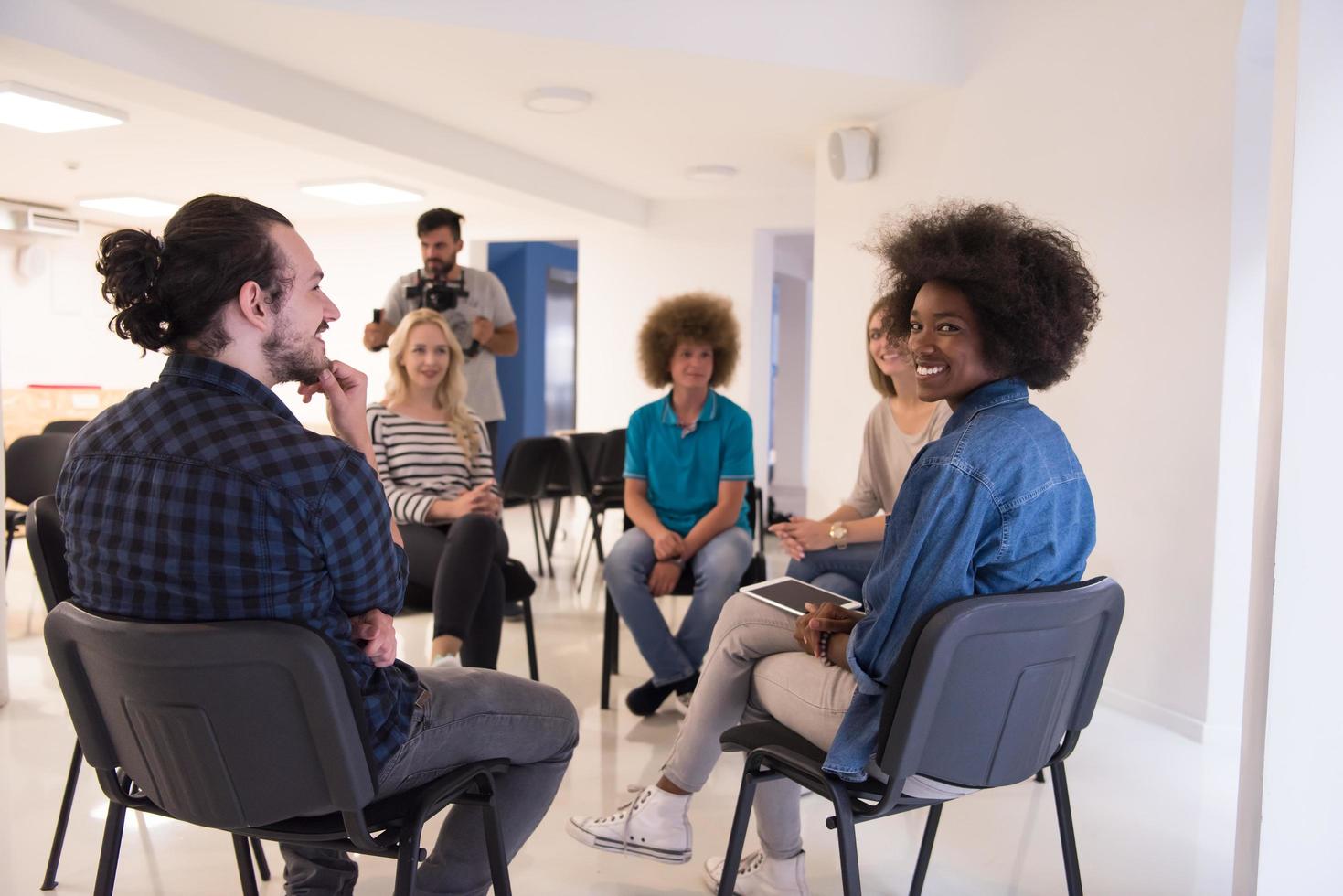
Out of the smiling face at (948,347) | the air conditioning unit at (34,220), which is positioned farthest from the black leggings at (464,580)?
the air conditioning unit at (34,220)

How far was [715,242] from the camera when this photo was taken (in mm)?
7551

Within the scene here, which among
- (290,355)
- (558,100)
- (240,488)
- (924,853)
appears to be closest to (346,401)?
(290,355)

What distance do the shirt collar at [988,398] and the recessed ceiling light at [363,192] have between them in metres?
6.00

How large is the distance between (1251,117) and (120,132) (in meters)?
5.58

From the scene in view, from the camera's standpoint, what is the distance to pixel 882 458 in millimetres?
2875

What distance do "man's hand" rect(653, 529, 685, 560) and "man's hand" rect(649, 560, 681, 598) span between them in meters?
0.03

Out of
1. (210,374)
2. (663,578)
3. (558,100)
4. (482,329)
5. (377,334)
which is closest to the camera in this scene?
(210,374)

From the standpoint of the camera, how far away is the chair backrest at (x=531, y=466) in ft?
Result: 17.1

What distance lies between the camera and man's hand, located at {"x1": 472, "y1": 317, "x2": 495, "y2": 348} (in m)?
4.15

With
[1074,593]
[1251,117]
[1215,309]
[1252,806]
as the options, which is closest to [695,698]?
[1074,593]

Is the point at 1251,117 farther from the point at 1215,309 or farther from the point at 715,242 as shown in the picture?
the point at 715,242

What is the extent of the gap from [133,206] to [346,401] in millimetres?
7785

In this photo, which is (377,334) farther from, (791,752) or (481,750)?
(791,752)

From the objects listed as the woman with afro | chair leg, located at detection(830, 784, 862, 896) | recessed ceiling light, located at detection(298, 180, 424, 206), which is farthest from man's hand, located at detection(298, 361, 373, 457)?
recessed ceiling light, located at detection(298, 180, 424, 206)
